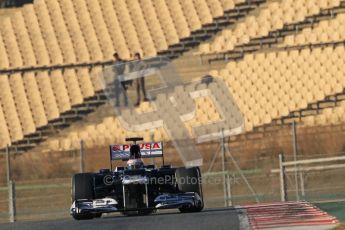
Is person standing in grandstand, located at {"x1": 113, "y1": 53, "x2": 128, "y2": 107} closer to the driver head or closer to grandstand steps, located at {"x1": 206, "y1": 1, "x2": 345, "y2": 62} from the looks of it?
grandstand steps, located at {"x1": 206, "y1": 1, "x2": 345, "y2": 62}

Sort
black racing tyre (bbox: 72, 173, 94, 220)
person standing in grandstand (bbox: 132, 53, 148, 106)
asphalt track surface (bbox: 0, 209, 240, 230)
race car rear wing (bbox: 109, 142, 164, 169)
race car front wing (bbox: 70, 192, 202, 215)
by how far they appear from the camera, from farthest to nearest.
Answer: person standing in grandstand (bbox: 132, 53, 148, 106) → race car rear wing (bbox: 109, 142, 164, 169) → black racing tyre (bbox: 72, 173, 94, 220) → race car front wing (bbox: 70, 192, 202, 215) → asphalt track surface (bbox: 0, 209, 240, 230)

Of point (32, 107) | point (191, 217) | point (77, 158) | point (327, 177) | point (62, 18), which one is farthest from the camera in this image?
point (62, 18)

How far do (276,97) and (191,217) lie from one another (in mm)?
13554

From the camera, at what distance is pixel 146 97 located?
2850 cm

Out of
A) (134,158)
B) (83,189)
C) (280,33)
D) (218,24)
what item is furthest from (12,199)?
(218,24)

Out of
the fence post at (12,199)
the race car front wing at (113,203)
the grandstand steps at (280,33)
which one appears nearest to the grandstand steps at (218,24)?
the grandstand steps at (280,33)

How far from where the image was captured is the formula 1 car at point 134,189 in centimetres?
1535

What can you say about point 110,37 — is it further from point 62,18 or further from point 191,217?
point 191,217

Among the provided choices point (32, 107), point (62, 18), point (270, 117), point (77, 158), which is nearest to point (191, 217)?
point (77, 158)

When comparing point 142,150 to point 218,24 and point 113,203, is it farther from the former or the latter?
point 218,24

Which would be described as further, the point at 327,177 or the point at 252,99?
the point at 252,99

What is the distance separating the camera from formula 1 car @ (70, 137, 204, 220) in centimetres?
1535

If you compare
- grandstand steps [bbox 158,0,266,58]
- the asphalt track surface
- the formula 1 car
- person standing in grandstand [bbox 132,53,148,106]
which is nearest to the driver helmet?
the formula 1 car

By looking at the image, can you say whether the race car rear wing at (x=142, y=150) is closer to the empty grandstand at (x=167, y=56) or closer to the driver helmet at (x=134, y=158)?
the driver helmet at (x=134, y=158)
